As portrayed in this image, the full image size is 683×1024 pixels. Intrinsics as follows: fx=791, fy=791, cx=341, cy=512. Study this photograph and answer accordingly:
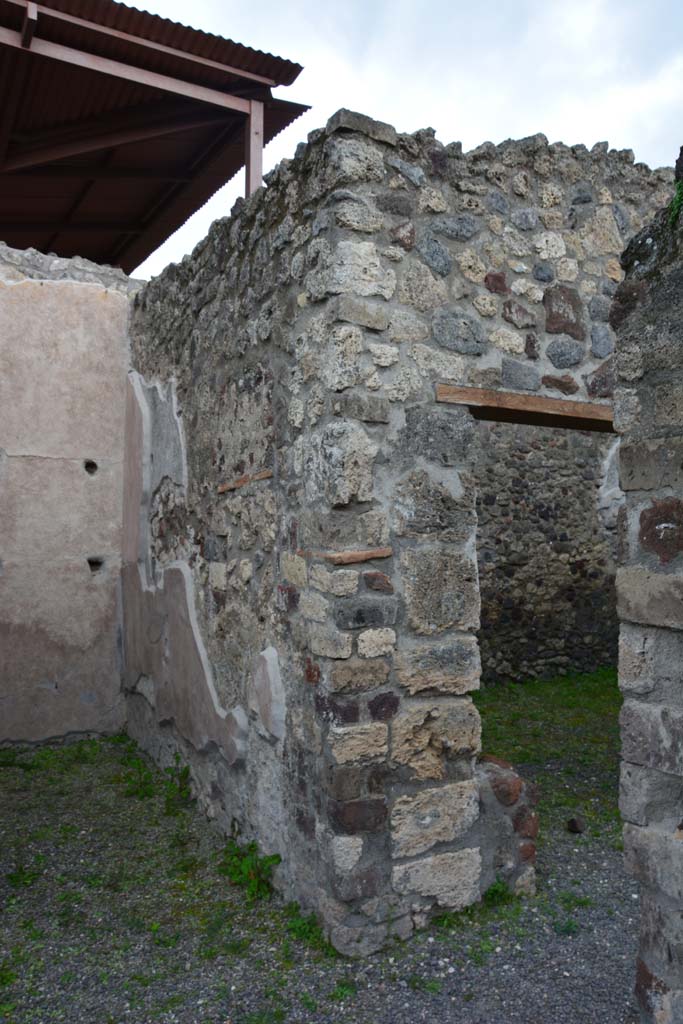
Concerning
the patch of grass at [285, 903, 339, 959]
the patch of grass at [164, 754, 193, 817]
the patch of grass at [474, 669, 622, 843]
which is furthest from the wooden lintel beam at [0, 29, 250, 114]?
the patch of grass at [285, 903, 339, 959]

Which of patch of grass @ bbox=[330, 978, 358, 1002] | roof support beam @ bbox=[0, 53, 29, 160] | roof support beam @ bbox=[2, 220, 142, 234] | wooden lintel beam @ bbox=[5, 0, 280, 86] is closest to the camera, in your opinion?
patch of grass @ bbox=[330, 978, 358, 1002]

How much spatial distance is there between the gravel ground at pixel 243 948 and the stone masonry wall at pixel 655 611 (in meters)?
0.66

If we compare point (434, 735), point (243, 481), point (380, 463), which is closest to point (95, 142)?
point (243, 481)

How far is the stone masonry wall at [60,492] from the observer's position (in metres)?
4.81

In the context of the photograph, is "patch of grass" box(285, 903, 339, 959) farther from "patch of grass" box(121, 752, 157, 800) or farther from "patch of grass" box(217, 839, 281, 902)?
"patch of grass" box(121, 752, 157, 800)

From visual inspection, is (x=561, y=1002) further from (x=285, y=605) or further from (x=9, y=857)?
(x=9, y=857)

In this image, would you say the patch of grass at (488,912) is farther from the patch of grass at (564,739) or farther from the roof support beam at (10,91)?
the roof support beam at (10,91)

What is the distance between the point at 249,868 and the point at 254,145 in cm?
524

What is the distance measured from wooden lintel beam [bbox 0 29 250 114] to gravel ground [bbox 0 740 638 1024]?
16.0 ft

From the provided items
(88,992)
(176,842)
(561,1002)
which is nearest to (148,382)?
(176,842)

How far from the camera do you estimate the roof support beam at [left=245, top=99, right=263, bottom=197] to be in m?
6.05

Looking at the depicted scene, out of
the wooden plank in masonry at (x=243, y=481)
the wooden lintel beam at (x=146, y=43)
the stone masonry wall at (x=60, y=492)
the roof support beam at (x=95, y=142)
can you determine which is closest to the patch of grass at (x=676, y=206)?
the wooden plank in masonry at (x=243, y=481)

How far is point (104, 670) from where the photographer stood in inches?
199

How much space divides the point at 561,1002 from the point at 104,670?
11.4ft
